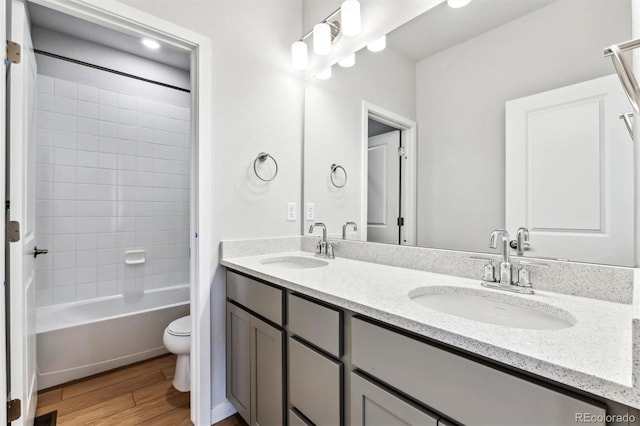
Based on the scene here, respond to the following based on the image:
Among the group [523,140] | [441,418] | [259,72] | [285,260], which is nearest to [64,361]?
[285,260]

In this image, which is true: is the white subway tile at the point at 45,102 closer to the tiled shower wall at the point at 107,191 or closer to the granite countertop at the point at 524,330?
the tiled shower wall at the point at 107,191

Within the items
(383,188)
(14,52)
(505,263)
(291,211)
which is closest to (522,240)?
(505,263)

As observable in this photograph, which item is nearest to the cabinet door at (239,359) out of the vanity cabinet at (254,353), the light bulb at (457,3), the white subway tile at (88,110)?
the vanity cabinet at (254,353)

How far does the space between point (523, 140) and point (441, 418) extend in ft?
3.20

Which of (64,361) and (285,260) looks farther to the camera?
(64,361)

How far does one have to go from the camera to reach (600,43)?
3.11ft

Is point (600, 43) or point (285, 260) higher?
point (600, 43)

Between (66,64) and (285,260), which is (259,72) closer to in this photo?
(285,260)

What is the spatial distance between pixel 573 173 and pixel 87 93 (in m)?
3.22

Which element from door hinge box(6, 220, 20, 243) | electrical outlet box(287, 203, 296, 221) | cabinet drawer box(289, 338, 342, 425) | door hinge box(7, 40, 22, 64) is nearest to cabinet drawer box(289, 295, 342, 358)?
cabinet drawer box(289, 338, 342, 425)

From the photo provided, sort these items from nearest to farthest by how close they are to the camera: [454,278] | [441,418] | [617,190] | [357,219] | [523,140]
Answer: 1. [441,418]
2. [617,190]
3. [523,140]
4. [454,278]
5. [357,219]

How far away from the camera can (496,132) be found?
120 centimetres

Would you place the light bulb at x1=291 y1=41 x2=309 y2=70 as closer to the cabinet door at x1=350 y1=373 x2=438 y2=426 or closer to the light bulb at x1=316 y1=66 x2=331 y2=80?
the light bulb at x1=316 y1=66 x2=331 y2=80

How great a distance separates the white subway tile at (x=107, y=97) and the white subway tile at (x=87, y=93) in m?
0.03
